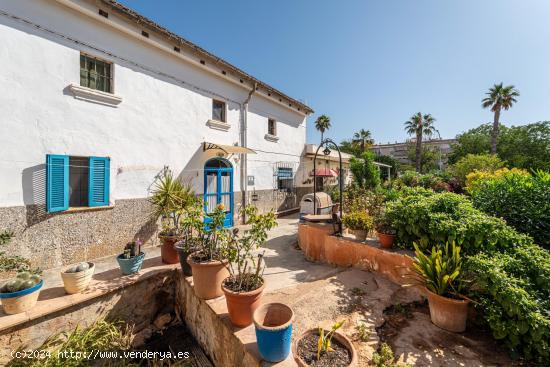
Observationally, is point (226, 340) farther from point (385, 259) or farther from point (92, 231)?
point (92, 231)

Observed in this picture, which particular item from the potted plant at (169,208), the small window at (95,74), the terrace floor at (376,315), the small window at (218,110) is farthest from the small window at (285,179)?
the small window at (95,74)

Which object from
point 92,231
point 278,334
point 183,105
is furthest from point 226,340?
point 183,105

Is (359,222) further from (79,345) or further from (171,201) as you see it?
(79,345)

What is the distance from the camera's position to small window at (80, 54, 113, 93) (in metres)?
6.10

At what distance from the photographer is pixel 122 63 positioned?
22.1 ft

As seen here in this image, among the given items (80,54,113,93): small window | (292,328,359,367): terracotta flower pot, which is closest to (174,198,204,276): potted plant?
(292,328,359,367): terracotta flower pot

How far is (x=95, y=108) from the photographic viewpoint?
617 cm

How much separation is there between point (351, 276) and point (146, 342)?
463 cm

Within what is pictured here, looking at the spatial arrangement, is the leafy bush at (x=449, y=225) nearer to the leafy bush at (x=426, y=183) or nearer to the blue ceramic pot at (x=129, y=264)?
the blue ceramic pot at (x=129, y=264)

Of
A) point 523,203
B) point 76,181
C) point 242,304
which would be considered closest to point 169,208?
point 76,181

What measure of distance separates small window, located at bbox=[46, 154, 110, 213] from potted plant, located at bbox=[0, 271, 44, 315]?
2.14 metres

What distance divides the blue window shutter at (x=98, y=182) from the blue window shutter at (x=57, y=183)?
50 cm

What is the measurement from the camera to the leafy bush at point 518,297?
254cm

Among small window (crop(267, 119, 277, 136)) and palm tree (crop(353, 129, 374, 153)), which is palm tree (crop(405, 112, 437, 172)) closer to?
palm tree (crop(353, 129, 374, 153))
